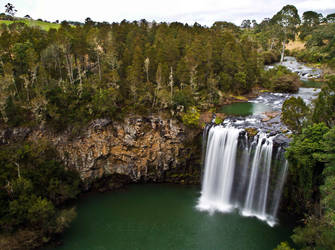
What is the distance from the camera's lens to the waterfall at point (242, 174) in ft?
82.1

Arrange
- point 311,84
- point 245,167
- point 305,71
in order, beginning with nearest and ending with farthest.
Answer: point 245,167 → point 311,84 → point 305,71

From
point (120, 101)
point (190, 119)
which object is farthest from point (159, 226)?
point (120, 101)

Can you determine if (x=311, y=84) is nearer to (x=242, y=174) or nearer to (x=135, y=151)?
(x=242, y=174)

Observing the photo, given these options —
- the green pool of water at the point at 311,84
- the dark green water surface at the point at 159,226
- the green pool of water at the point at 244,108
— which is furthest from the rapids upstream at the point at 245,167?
the green pool of water at the point at 311,84

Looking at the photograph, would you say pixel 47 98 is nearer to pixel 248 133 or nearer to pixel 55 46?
pixel 55 46

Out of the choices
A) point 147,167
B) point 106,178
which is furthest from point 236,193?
point 106,178

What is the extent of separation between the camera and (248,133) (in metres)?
27.8

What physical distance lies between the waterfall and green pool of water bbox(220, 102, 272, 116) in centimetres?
711

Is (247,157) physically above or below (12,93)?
below

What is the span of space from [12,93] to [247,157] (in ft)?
89.6

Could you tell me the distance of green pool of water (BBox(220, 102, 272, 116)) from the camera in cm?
3597

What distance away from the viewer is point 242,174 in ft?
89.7

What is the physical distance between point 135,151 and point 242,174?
12120 millimetres

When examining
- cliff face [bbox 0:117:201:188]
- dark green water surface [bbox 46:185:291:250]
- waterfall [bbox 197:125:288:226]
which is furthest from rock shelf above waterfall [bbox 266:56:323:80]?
dark green water surface [bbox 46:185:291:250]
